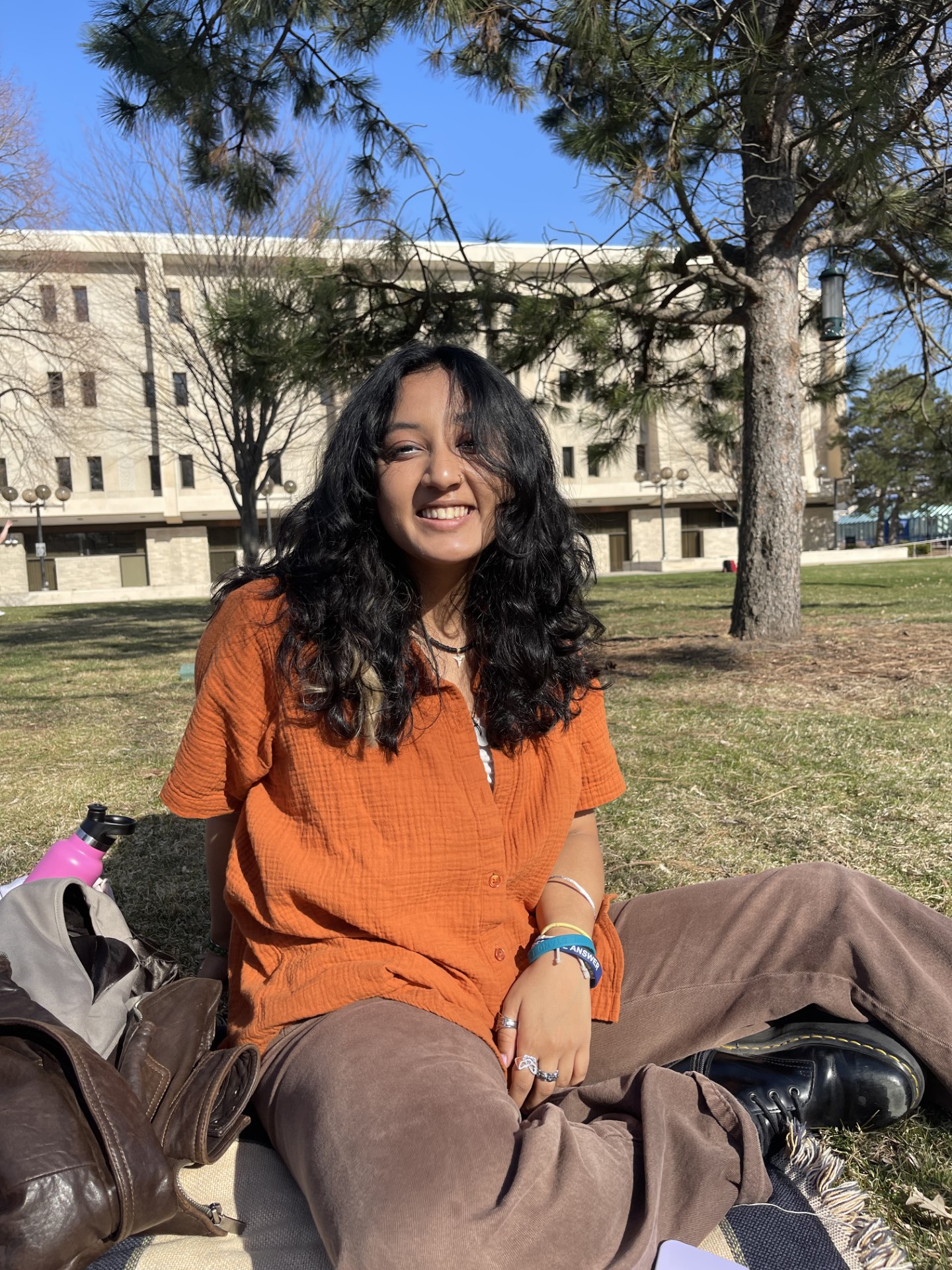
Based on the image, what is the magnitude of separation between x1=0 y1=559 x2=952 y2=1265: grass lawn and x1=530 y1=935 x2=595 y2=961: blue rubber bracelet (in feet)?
1.90

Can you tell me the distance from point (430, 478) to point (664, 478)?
33.6 meters

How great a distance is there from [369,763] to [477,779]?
0.19m

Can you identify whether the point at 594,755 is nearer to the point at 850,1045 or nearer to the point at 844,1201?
the point at 850,1045

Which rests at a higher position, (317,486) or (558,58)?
(558,58)

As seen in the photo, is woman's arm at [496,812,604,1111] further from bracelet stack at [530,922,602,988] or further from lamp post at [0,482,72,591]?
lamp post at [0,482,72,591]

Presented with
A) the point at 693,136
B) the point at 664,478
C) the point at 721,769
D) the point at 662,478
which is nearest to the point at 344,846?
the point at 721,769

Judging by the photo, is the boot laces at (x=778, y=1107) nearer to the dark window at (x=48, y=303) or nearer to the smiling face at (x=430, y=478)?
the smiling face at (x=430, y=478)

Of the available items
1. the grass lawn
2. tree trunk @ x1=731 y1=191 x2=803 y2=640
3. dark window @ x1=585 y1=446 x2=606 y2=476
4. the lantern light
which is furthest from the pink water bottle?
the lantern light

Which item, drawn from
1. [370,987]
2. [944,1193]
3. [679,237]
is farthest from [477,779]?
[679,237]

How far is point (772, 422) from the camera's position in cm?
766

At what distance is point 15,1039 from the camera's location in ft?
4.41

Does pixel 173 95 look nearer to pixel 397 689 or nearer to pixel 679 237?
pixel 679 237

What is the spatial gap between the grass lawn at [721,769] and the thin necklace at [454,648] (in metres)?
0.36

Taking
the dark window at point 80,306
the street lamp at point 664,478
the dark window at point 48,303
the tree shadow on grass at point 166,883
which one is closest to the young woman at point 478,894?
the tree shadow on grass at point 166,883
